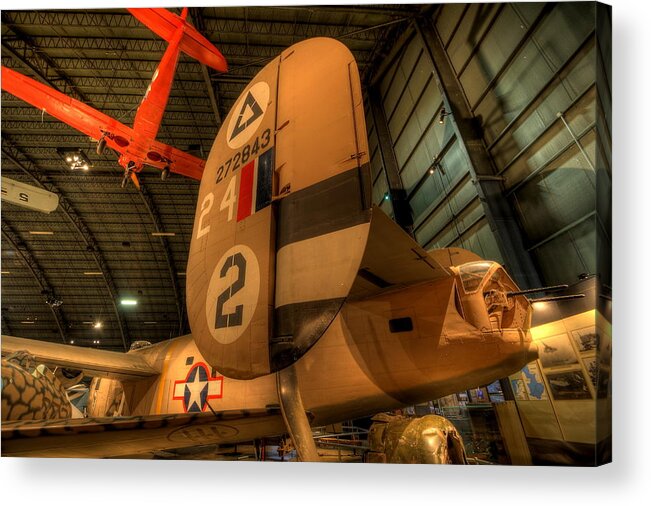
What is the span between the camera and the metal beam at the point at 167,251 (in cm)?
548

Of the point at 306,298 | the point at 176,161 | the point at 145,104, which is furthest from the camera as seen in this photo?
the point at 176,161

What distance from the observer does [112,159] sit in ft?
25.2

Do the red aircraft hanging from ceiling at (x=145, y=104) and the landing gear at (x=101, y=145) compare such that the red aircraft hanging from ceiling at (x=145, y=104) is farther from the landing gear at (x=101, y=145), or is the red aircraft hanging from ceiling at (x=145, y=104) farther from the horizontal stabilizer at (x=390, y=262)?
the horizontal stabilizer at (x=390, y=262)

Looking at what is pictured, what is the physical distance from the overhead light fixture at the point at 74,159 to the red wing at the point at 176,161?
1.21 meters

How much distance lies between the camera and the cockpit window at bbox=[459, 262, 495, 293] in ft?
9.64

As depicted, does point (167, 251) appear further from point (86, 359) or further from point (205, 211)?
point (205, 211)

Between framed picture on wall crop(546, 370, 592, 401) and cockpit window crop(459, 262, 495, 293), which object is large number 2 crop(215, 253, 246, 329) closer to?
cockpit window crop(459, 262, 495, 293)

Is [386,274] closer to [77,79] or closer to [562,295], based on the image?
[562,295]

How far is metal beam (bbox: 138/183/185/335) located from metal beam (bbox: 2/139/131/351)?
0.86 m

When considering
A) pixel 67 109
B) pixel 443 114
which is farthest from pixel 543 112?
pixel 67 109

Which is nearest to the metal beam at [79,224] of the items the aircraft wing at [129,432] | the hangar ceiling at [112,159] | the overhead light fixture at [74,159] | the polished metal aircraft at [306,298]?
the hangar ceiling at [112,159]

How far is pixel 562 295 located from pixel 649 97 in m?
1.88

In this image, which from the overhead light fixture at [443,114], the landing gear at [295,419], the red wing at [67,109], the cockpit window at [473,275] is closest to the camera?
the landing gear at [295,419]

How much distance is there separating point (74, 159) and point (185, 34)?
10.8ft
